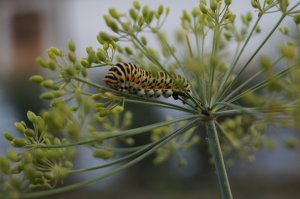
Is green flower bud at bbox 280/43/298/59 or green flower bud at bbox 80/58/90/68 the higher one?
green flower bud at bbox 80/58/90/68

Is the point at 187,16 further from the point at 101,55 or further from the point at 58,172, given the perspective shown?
the point at 58,172

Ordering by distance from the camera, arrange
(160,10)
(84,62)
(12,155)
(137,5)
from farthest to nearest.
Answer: (160,10)
(137,5)
(84,62)
(12,155)

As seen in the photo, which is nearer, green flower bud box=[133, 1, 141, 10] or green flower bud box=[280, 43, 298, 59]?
green flower bud box=[280, 43, 298, 59]

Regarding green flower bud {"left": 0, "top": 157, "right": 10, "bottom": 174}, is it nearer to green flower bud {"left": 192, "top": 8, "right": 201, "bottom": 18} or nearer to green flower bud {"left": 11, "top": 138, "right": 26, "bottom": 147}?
green flower bud {"left": 11, "top": 138, "right": 26, "bottom": 147}

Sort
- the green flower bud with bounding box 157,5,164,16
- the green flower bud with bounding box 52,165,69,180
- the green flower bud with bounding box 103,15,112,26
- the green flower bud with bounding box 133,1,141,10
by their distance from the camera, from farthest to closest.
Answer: the green flower bud with bounding box 157,5,164,16 < the green flower bud with bounding box 133,1,141,10 < the green flower bud with bounding box 103,15,112,26 < the green flower bud with bounding box 52,165,69,180

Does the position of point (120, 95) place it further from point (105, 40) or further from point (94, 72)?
point (94, 72)

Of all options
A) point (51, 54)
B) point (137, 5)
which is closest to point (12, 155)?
point (51, 54)

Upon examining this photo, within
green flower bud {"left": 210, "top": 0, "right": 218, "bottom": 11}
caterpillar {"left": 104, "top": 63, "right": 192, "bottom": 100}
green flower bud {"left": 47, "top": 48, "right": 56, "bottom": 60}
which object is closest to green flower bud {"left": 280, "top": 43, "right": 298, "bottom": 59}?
caterpillar {"left": 104, "top": 63, "right": 192, "bottom": 100}

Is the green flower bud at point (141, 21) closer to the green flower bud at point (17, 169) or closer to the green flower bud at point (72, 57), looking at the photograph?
the green flower bud at point (72, 57)

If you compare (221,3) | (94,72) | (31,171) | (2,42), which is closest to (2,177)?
(31,171)

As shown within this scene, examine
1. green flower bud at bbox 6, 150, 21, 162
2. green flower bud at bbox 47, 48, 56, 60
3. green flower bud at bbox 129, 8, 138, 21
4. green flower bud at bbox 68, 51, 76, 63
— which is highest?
green flower bud at bbox 129, 8, 138, 21
